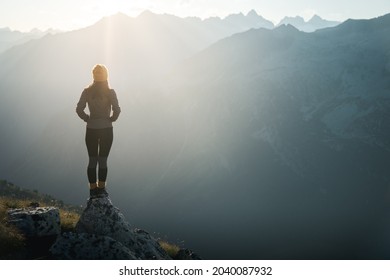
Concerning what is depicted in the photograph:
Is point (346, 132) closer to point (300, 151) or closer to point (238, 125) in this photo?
point (300, 151)

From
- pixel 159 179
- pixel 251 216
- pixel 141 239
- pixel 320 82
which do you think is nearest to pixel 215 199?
pixel 251 216

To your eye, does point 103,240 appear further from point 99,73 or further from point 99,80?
point 99,73

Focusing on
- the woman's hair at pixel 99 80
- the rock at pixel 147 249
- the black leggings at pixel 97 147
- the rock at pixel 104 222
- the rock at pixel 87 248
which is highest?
the woman's hair at pixel 99 80

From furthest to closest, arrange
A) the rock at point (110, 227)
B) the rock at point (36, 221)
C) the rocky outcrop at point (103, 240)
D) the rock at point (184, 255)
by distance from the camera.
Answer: the rock at point (184, 255) → the rock at point (110, 227) → the rock at point (36, 221) → the rocky outcrop at point (103, 240)

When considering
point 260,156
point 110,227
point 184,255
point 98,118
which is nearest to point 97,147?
point 98,118

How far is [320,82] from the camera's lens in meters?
163

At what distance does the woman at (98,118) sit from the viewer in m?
12.1

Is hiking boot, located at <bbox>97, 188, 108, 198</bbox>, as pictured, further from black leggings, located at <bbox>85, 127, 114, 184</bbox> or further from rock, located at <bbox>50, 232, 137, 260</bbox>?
rock, located at <bbox>50, 232, 137, 260</bbox>

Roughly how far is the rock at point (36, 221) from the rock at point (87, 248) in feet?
3.04

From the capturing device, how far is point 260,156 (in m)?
135

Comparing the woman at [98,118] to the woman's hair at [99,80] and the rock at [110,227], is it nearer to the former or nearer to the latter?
the woman's hair at [99,80]

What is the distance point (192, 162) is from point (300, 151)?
120 ft

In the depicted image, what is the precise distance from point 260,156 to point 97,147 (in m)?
126

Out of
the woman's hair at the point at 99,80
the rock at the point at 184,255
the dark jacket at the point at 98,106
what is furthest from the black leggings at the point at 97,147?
the rock at the point at 184,255
